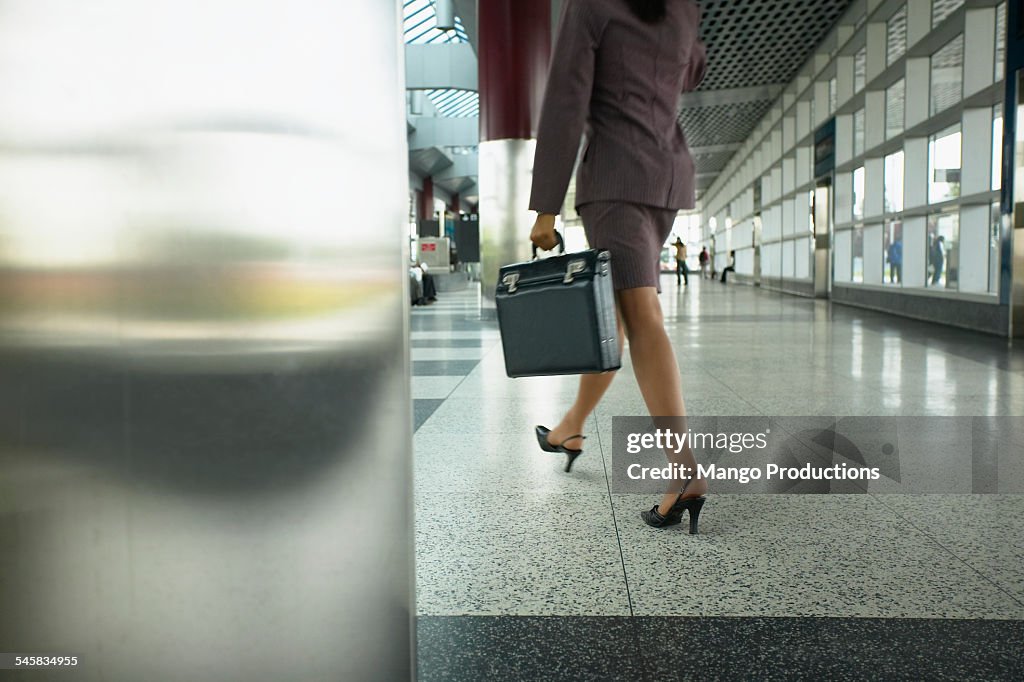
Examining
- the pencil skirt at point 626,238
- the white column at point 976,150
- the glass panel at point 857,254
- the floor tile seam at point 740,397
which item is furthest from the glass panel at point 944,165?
the pencil skirt at point 626,238

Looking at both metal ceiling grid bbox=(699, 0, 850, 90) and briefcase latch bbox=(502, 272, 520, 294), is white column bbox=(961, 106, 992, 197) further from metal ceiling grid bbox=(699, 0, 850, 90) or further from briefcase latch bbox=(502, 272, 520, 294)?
briefcase latch bbox=(502, 272, 520, 294)

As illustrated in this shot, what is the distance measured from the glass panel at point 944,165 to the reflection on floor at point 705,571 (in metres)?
5.52

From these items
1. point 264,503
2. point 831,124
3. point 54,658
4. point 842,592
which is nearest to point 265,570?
point 264,503

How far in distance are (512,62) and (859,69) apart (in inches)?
238

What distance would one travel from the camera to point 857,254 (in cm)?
1282

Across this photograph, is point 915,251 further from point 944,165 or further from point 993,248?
point 993,248

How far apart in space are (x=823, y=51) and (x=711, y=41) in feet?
6.85

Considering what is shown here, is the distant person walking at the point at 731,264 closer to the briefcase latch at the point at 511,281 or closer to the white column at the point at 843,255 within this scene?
the white column at the point at 843,255

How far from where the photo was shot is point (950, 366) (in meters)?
5.43

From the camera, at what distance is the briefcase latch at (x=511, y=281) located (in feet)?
7.57

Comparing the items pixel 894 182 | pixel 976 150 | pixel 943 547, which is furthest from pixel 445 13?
pixel 943 547

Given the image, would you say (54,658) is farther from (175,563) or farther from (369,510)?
(369,510)

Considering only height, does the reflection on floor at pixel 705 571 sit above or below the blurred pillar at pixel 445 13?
below

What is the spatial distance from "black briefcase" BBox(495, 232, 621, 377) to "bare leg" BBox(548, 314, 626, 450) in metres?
0.48
